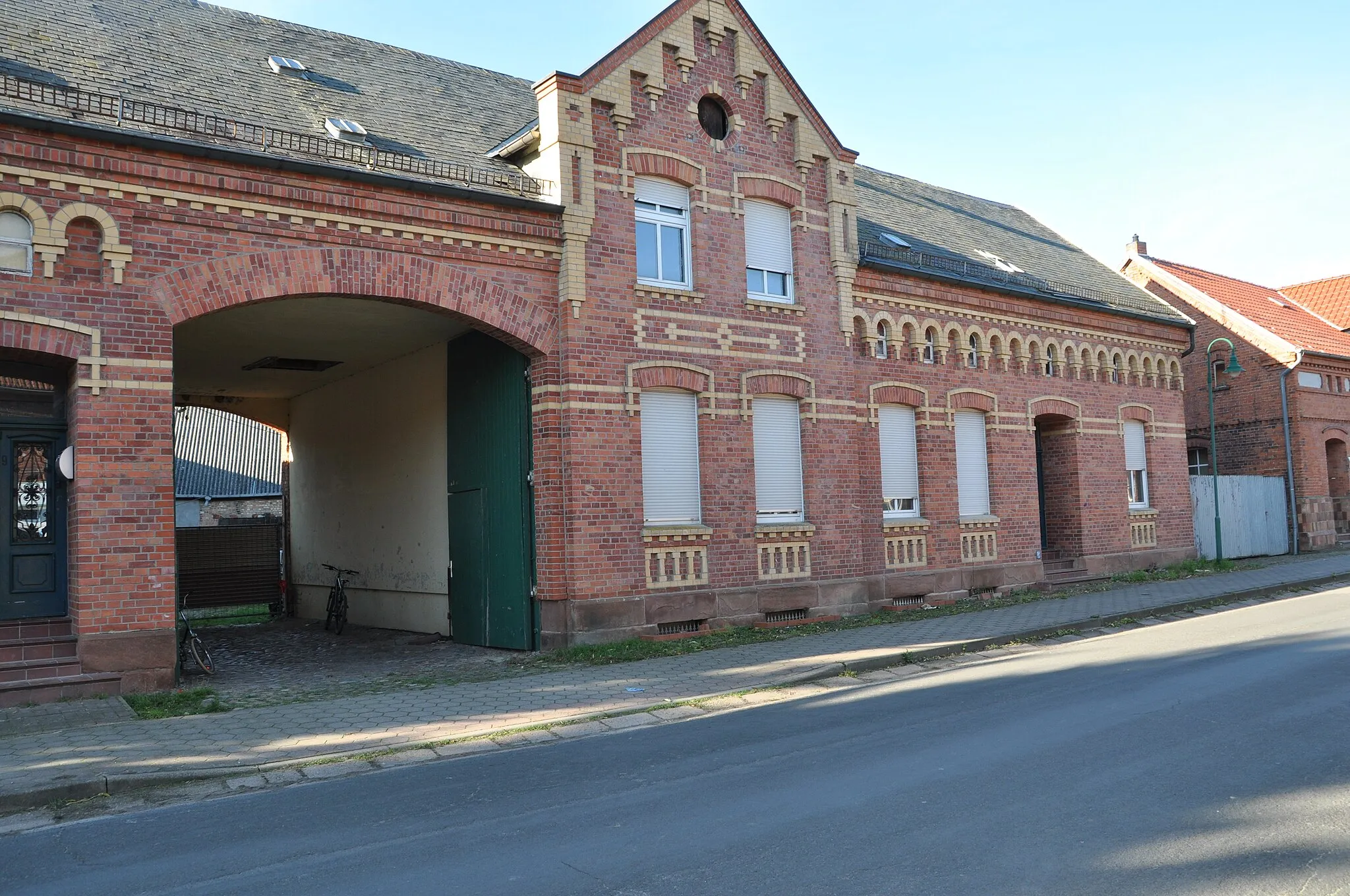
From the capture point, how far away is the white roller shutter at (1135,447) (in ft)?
72.1

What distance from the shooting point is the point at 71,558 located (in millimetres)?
10703

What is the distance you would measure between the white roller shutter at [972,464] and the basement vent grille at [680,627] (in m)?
6.67

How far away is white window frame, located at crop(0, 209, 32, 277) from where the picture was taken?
10000mm

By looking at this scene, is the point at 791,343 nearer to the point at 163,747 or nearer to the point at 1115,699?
the point at 1115,699

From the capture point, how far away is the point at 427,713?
9648mm

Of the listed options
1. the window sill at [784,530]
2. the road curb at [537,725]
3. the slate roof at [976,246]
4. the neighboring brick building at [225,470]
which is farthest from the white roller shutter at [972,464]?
the neighboring brick building at [225,470]

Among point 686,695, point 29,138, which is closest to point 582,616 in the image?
point 686,695

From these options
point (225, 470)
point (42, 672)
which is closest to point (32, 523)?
point (42, 672)

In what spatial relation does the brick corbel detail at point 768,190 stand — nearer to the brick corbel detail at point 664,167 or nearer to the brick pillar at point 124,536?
the brick corbel detail at point 664,167

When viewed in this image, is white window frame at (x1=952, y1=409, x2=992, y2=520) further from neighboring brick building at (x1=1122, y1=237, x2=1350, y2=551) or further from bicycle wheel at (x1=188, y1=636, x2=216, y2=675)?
bicycle wheel at (x1=188, y1=636, x2=216, y2=675)

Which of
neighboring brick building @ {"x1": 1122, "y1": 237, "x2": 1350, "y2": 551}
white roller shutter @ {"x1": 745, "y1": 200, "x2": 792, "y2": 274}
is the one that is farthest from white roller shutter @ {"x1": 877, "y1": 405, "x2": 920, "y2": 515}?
neighboring brick building @ {"x1": 1122, "y1": 237, "x2": 1350, "y2": 551}

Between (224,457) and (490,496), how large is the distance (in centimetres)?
2607

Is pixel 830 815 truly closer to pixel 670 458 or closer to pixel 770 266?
pixel 670 458

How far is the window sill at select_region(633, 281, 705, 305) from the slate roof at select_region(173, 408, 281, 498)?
23.2 meters
